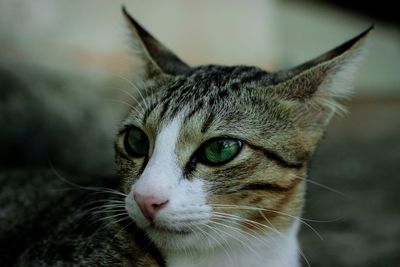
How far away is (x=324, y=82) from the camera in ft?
9.49

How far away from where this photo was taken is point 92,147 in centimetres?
554

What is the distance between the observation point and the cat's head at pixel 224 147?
8.29 feet

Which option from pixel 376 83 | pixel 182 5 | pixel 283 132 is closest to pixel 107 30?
pixel 182 5

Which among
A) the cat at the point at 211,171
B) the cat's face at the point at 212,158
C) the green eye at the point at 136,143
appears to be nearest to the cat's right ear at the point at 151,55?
the cat at the point at 211,171

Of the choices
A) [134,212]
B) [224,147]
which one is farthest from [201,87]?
[134,212]

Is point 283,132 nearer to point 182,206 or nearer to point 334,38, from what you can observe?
point 182,206

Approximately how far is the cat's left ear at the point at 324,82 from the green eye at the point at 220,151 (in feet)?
1.41

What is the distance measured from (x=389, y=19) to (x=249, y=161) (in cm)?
1043

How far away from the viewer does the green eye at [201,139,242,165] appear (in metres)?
A: 2.65

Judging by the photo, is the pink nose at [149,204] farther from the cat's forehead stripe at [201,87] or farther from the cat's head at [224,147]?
the cat's forehead stripe at [201,87]

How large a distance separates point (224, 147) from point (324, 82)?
618 millimetres

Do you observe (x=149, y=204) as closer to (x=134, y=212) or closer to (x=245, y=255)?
(x=134, y=212)

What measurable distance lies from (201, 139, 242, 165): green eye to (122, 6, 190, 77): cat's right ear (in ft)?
2.34

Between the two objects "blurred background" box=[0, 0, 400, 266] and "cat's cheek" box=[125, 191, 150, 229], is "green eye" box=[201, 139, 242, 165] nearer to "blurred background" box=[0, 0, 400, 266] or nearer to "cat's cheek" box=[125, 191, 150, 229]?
"cat's cheek" box=[125, 191, 150, 229]
